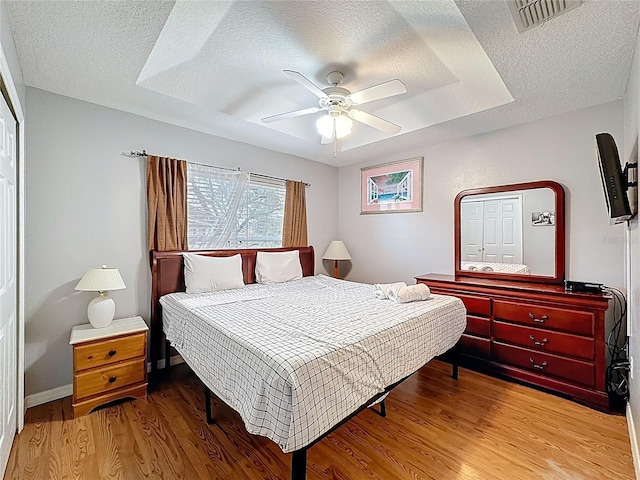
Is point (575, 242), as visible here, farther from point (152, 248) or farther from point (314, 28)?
point (152, 248)

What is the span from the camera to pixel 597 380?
2338 millimetres

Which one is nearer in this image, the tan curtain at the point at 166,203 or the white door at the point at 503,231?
the tan curtain at the point at 166,203

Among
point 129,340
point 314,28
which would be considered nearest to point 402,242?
point 314,28

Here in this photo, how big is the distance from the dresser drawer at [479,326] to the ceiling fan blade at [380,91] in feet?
7.31

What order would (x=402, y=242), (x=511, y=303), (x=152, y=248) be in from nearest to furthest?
(x=511, y=303), (x=152, y=248), (x=402, y=242)

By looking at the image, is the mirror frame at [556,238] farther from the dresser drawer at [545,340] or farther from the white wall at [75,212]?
the white wall at [75,212]

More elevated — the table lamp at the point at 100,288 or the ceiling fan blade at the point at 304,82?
the ceiling fan blade at the point at 304,82

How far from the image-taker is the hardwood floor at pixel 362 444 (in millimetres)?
1704

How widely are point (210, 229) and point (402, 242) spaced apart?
2455mm

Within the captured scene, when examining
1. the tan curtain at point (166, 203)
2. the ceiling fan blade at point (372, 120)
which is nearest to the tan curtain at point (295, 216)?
the tan curtain at point (166, 203)

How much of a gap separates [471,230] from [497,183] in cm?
56

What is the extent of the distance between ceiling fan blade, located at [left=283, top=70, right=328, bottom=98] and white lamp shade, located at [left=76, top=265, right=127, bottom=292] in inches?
81.9

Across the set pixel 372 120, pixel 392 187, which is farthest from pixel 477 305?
pixel 372 120

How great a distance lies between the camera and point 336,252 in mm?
4473
